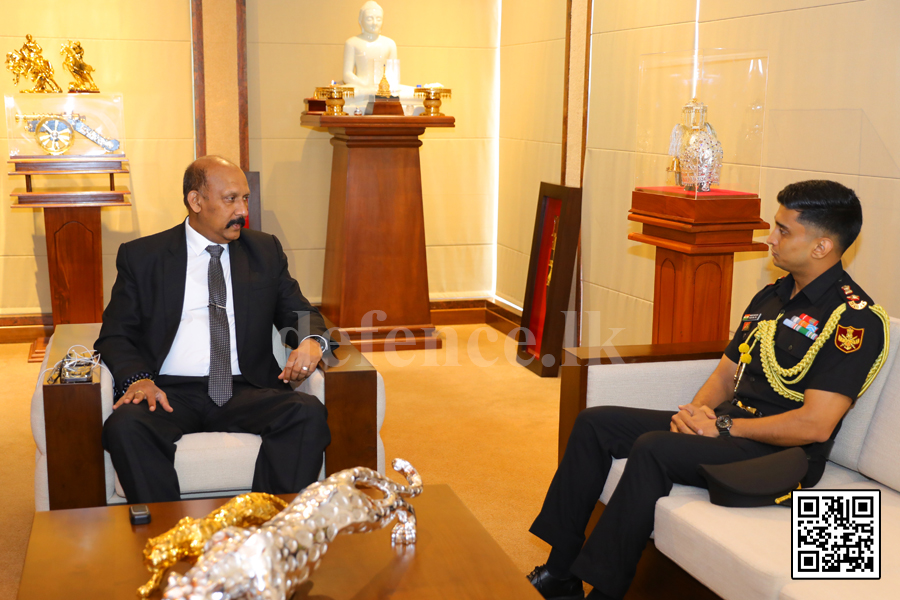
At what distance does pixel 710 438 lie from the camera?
7.44ft

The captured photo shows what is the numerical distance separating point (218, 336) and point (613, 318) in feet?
8.18

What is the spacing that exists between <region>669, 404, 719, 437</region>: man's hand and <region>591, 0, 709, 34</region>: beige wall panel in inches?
88.0

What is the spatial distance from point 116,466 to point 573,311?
3.07 metres

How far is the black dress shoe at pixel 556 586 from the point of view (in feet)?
7.71

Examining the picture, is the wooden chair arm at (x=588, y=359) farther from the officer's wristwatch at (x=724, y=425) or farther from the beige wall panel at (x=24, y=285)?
the beige wall panel at (x=24, y=285)

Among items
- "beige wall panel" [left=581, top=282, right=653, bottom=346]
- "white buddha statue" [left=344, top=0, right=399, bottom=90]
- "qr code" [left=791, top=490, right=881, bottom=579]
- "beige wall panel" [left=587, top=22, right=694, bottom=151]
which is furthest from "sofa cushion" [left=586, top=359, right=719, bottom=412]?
"white buddha statue" [left=344, top=0, right=399, bottom=90]

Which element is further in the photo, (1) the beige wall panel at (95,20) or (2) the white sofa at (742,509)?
(1) the beige wall panel at (95,20)

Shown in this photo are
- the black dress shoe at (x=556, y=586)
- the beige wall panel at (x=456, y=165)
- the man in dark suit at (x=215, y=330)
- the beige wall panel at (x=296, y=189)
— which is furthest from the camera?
the beige wall panel at (x=456, y=165)

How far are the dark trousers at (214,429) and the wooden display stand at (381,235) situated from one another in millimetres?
2432

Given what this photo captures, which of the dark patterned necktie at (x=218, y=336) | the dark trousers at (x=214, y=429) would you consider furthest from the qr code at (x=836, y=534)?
the dark patterned necktie at (x=218, y=336)

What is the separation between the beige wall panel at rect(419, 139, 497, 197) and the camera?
19.6 feet

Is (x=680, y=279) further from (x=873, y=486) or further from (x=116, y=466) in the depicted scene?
(x=116, y=466)

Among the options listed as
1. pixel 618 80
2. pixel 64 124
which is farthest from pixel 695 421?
pixel 64 124

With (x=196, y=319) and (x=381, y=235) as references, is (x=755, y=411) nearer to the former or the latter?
(x=196, y=319)
